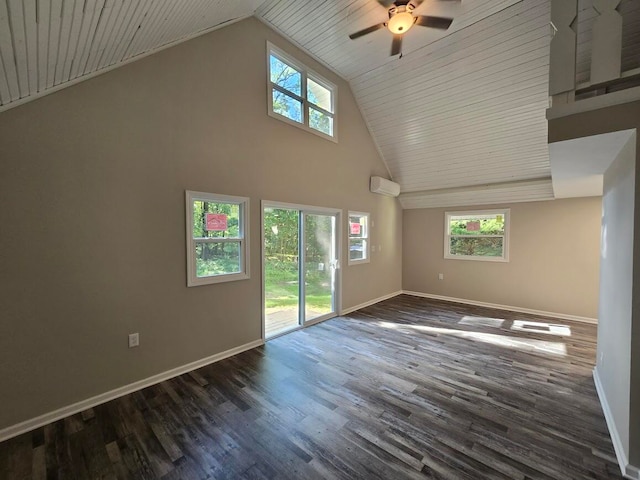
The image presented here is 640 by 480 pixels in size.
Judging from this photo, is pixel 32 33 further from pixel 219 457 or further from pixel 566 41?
pixel 566 41

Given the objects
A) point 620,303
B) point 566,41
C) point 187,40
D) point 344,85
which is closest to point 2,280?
point 187,40

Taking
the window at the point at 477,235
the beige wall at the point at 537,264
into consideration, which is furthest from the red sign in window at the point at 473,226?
the beige wall at the point at 537,264

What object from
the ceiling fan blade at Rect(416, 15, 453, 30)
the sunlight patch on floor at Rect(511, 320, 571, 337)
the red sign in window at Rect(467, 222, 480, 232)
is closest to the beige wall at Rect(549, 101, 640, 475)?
the ceiling fan blade at Rect(416, 15, 453, 30)

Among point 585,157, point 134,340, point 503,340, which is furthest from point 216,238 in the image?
point 503,340

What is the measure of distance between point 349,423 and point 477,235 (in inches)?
197

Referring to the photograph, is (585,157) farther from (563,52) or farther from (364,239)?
(364,239)

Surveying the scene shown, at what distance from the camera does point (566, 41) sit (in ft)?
5.98

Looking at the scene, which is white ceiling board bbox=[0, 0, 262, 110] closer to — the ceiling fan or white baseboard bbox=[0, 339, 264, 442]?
the ceiling fan

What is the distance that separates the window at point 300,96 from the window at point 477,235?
3.44 meters

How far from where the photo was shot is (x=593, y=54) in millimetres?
1680

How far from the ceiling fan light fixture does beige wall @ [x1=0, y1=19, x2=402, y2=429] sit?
5.77 ft

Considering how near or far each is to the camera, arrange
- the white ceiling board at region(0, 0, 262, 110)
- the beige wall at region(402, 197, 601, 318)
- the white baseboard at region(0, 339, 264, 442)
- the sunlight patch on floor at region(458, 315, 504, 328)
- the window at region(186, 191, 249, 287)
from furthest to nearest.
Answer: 1. the beige wall at region(402, 197, 601, 318)
2. the sunlight patch on floor at region(458, 315, 504, 328)
3. the window at region(186, 191, 249, 287)
4. the white baseboard at region(0, 339, 264, 442)
5. the white ceiling board at region(0, 0, 262, 110)

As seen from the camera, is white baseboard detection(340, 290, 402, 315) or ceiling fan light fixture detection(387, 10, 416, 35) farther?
white baseboard detection(340, 290, 402, 315)

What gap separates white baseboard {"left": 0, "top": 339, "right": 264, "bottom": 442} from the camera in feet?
6.62
